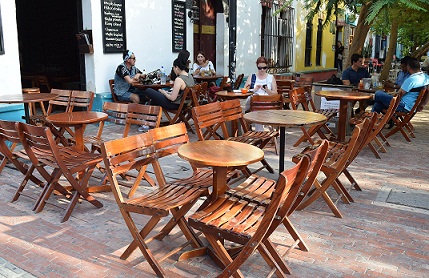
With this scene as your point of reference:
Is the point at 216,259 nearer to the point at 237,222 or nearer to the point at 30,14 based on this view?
the point at 237,222

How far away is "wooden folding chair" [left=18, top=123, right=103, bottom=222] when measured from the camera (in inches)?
145

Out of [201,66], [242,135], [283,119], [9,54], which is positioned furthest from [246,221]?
[201,66]

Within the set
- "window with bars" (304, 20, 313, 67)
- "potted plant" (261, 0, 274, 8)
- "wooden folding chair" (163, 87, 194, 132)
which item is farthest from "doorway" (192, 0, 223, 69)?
"window with bars" (304, 20, 313, 67)

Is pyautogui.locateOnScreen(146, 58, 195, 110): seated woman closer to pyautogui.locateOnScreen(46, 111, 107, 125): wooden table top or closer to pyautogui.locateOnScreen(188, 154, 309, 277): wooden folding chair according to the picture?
pyautogui.locateOnScreen(46, 111, 107, 125): wooden table top

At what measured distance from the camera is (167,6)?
9.61 m

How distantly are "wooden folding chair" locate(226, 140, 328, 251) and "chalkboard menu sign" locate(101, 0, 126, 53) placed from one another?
580 centimetres

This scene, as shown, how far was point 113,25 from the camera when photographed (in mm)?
8352

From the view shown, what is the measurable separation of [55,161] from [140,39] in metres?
5.66

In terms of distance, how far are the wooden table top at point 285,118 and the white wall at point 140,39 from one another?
4.42 m

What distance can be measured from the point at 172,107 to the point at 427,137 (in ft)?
15.2

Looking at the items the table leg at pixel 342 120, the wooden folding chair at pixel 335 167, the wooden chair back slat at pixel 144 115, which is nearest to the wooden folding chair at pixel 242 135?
the wooden chair back slat at pixel 144 115

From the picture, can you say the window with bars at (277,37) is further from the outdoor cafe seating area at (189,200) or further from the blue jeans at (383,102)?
the outdoor cafe seating area at (189,200)

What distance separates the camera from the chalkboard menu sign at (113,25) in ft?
26.8

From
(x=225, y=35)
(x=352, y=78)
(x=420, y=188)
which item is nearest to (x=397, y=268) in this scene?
(x=420, y=188)
